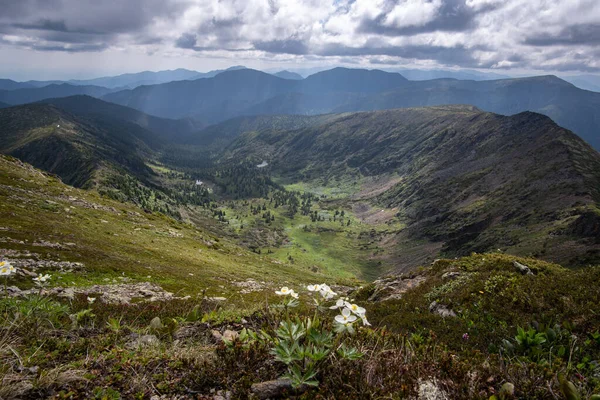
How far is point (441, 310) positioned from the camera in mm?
13930

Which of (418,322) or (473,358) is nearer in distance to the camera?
(473,358)

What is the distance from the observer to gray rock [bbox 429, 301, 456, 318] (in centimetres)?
1302

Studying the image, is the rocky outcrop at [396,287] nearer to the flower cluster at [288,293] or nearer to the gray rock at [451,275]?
the gray rock at [451,275]

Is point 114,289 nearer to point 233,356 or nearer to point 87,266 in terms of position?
point 87,266

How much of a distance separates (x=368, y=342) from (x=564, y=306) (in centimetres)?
826

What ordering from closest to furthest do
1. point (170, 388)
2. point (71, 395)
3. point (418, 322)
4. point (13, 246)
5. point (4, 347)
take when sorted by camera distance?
point (71, 395) → point (170, 388) → point (4, 347) → point (418, 322) → point (13, 246)

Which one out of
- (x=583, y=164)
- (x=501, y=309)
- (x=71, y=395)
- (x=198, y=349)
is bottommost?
(x=583, y=164)

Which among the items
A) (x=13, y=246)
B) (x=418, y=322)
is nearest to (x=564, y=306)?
(x=418, y=322)

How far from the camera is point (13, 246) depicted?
2345 cm

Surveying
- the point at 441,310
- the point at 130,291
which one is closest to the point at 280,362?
the point at 441,310

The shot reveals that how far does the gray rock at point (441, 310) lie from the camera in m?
13.0

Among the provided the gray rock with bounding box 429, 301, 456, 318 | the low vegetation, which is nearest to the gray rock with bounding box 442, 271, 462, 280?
the gray rock with bounding box 429, 301, 456, 318

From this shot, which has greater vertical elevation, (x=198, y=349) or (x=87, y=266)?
(x=198, y=349)

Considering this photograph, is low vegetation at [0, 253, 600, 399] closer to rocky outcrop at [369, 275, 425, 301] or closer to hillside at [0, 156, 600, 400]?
hillside at [0, 156, 600, 400]
